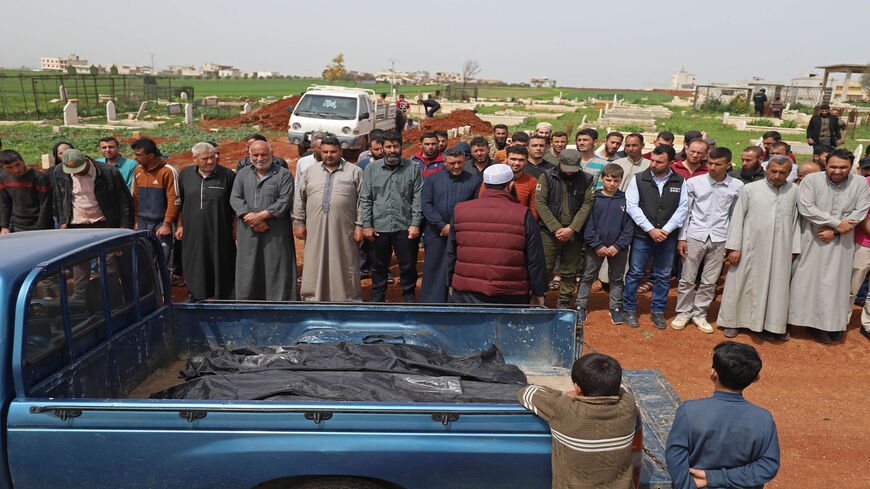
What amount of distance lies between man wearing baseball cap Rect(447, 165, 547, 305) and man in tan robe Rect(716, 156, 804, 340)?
107 inches

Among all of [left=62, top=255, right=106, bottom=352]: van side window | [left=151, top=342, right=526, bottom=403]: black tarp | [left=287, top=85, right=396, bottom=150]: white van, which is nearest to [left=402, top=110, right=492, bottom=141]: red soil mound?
[left=287, top=85, right=396, bottom=150]: white van

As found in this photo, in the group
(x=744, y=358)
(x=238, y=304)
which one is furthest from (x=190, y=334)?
(x=744, y=358)

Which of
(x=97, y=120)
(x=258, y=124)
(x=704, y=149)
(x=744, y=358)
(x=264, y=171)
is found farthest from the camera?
(x=258, y=124)

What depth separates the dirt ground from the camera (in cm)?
469

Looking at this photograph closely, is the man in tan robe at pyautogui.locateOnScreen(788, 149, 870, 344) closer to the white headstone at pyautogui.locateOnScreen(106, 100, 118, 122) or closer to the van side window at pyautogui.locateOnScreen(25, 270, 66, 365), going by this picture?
the van side window at pyautogui.locateOnScreen(25, 270, 66, 365)

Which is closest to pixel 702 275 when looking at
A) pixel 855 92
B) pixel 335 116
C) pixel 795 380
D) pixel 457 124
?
pixel 795 380

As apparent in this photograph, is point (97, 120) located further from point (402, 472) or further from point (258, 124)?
point (402, 472)

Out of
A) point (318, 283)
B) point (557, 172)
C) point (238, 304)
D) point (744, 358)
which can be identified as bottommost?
point (318, 283)

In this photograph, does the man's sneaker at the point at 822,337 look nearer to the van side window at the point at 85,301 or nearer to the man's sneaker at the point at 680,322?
the man's sneaker at the point at 680,322

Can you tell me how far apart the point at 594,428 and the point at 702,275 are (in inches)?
192

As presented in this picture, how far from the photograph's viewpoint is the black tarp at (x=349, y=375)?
3.58 meters

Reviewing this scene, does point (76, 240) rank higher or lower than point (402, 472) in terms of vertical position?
higher

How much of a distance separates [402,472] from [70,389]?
1888 millimetres

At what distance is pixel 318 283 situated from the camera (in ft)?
22.2
